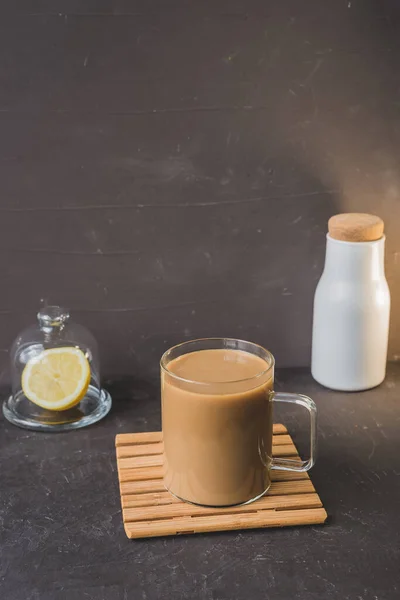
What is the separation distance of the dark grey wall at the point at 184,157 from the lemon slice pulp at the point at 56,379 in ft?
0.35

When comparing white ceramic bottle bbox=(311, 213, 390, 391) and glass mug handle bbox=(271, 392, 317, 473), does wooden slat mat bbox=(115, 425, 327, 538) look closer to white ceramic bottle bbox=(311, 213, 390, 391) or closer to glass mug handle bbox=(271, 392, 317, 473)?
glass mug handle bbox=(271, 392, 317, 473)

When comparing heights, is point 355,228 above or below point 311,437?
above

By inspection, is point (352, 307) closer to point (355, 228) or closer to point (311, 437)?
point (355, 228)

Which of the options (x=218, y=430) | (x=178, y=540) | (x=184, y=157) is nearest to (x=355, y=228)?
(x=184, y=157)

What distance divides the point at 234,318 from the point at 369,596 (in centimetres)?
56

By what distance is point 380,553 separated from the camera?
942 mm

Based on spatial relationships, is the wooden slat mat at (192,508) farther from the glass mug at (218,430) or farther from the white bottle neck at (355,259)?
the white bottle neck at (355,259)

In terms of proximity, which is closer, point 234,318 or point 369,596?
point 369,596

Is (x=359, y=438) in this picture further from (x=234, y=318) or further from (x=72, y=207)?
(x=72, y=207)

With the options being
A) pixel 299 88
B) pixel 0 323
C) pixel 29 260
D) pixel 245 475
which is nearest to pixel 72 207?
pixel 29 260

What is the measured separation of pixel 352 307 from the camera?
4.19 ft

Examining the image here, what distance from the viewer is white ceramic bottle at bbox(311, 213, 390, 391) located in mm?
1262

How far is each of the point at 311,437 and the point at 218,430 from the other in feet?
0.40

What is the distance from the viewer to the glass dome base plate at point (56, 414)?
122 centimetres
